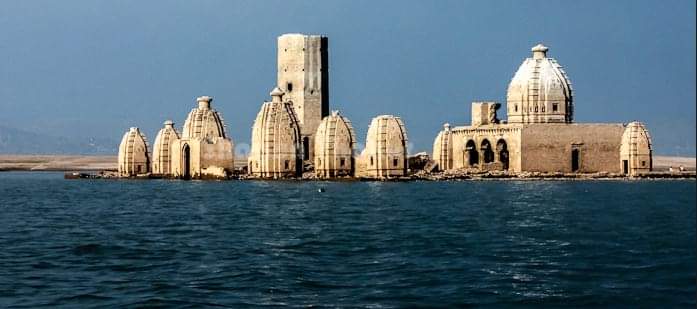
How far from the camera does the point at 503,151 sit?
9250cm

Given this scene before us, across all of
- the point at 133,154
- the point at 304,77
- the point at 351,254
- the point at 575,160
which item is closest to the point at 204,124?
the point at 133,154

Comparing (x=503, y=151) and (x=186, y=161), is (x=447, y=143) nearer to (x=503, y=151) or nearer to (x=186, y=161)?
(x=503, y=151)

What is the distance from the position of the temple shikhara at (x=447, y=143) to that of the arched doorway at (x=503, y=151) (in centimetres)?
7

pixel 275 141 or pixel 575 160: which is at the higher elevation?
pixel 275 141

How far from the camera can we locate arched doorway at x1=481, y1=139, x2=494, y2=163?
92688 mm

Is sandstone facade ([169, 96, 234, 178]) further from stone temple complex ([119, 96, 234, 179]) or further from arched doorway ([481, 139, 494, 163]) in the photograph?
arched doorway ([481, 139, 494, 163])

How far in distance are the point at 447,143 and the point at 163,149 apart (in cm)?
2189

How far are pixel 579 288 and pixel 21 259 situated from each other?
1263 centimetres

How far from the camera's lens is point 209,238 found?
34.8 meters

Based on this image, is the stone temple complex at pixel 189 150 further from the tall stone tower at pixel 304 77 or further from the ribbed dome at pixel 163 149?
the tall stone tower at pixel 304 77

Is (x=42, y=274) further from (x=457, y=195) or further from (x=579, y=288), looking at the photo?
(x=457, y=195)

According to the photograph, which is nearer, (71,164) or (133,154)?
(133,154)

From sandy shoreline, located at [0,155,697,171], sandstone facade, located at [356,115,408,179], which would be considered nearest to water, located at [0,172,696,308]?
sandstone facade, located at [356,115,408,179]

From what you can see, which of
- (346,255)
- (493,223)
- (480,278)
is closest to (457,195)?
(493,223)
